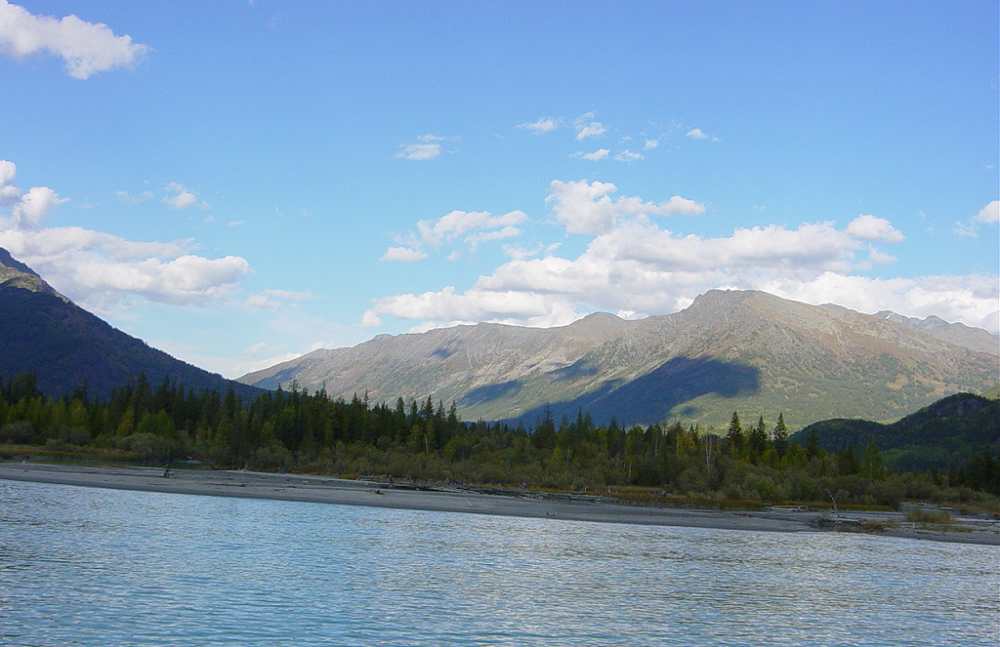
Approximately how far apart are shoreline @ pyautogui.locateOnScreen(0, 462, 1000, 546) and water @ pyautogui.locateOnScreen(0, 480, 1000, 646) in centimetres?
1910

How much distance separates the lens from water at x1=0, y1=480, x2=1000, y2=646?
1336 inches

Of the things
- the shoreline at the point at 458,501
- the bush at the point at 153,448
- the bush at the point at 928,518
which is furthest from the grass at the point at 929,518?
the bush at the point at 153,448

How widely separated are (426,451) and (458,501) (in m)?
62.1

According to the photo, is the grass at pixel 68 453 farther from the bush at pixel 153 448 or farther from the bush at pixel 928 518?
the bush at pixel 928 518

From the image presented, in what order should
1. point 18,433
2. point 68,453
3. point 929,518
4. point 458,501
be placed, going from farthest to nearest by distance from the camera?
point 18,433, point 68,453, point 929,518, point 458,501

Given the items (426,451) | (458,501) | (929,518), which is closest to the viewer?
(458,501)

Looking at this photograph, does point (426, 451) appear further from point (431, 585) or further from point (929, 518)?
point (431, 585)

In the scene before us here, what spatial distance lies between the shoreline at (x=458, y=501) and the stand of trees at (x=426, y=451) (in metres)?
19.7

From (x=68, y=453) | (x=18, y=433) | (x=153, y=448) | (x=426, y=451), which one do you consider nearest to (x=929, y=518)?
(x=426, y=451)

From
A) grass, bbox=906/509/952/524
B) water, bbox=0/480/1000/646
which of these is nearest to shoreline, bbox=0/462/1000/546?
grass, bbox=906/509/952/524

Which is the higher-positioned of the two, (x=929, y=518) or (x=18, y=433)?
(x=18, y=433)

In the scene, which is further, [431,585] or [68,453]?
[68,453]

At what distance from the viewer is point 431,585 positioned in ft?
151

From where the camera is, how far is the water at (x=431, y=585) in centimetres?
3394
